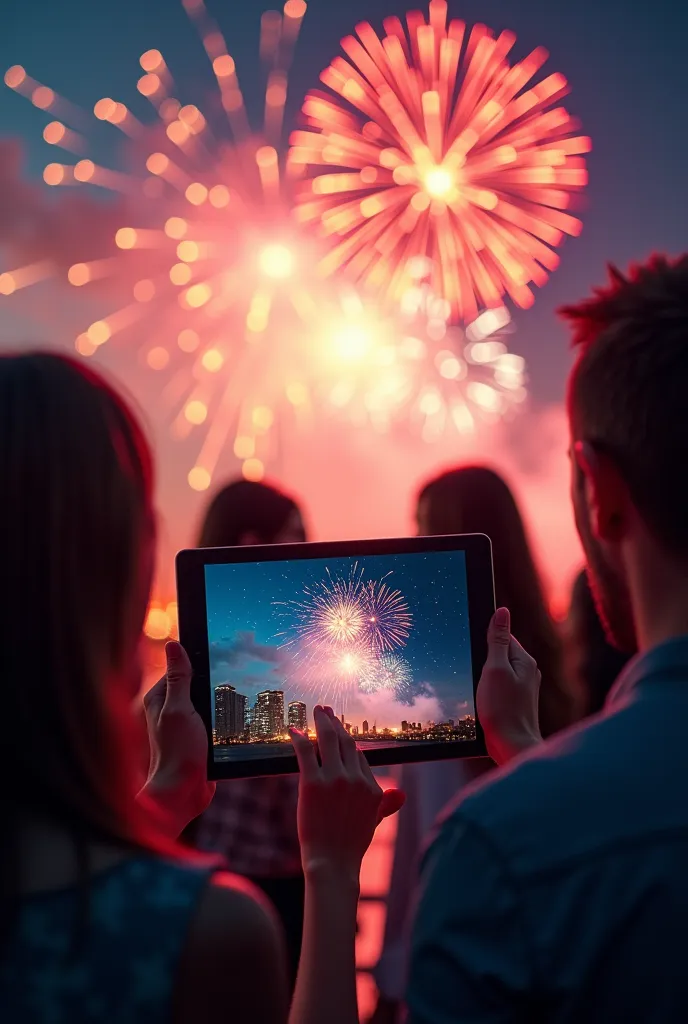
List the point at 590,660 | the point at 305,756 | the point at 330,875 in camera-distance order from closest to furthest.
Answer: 1. the point at 330,875
2. the point at 305,756
3. the point at 590,660

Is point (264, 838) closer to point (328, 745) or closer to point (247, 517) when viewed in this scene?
point (247, 517)

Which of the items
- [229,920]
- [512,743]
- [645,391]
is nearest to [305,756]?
[512,743]

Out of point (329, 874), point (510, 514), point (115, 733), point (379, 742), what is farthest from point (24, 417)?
point (510, 514)

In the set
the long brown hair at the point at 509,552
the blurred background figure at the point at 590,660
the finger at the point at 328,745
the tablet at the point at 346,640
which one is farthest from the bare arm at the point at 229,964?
the blurred background figure at the point at 590,660

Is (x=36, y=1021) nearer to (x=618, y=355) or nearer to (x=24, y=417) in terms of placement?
(x=24, y=417)

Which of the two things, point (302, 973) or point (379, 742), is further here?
point (379, 742)

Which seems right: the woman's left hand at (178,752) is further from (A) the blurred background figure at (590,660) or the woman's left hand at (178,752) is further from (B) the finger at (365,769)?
Result: (A) the blurred background figure at (590,660)

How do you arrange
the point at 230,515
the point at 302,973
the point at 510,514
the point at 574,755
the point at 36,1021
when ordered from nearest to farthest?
the point at 36,1021 < the point at 574,755 < the point at 302,973 < the point at 510,514 < the point at 230,515

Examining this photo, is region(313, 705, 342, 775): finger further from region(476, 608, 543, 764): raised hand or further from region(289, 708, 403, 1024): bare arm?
region(476, 608, 543, 764): raised hand
